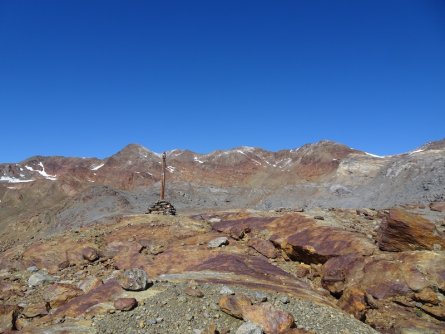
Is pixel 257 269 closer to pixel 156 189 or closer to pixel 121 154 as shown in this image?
pixel 156 189

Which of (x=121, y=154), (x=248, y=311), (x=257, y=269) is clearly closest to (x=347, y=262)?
(x=257, y=269)

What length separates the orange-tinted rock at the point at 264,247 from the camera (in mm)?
11077

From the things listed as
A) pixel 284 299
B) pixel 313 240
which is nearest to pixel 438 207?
pixel 313 240

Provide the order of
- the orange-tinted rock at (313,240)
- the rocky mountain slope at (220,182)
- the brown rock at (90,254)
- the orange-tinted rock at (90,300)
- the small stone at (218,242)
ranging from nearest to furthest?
the orange-tinted rock at (90,300) → the orange-tinted rock at (313,240) → the small stone at (218,242) → the brown rock at (90,254) → the rocky mountain slope at (220,182)

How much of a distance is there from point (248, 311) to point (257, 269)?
3060 mm

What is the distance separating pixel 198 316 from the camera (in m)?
6.65

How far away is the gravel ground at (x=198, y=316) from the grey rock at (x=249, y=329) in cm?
18

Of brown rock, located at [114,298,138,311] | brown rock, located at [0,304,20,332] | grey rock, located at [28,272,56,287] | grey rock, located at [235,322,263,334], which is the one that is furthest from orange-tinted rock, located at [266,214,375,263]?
brown rock, located at [0,304,20,332]

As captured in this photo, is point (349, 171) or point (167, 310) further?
point (349, 171)

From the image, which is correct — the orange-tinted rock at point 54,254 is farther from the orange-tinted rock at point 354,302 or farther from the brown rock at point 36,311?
the orange-tinted rock at point 354,302

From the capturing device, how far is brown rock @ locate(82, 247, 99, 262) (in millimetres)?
12027

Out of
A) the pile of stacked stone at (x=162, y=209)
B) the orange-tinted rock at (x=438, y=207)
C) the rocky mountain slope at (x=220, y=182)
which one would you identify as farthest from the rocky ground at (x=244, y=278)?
the rocky mountain slope at (x=220, y=182)

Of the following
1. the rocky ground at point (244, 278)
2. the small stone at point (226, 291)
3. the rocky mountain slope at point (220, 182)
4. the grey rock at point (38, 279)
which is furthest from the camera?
the rocky mountain slope at point (220, 182)

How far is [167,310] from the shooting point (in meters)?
6.80
